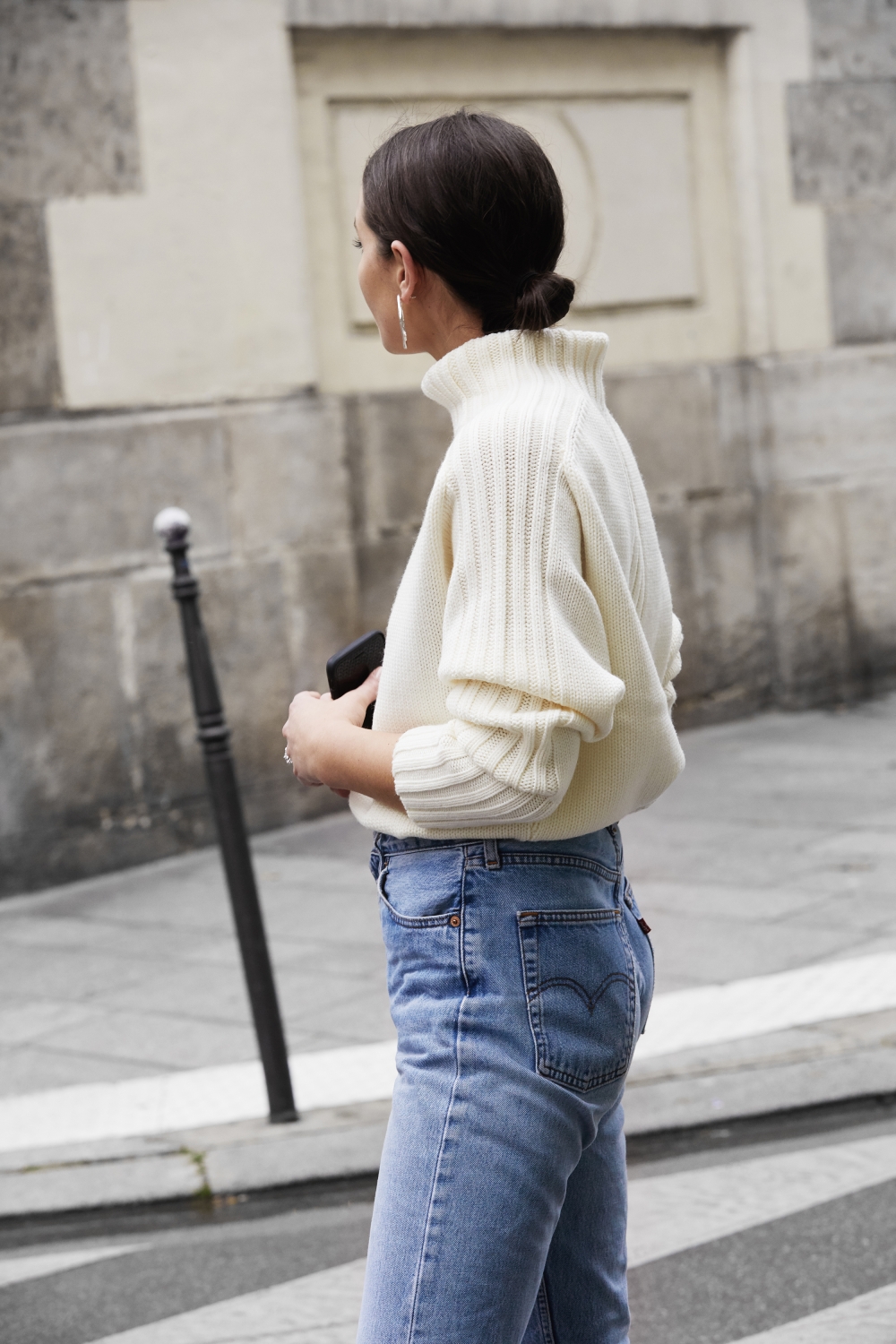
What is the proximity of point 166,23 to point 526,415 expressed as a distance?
6.55 m

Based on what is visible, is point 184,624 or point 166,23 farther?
point 166,23

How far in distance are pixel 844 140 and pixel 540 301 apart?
8608 mm

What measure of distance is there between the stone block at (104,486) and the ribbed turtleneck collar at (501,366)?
18.6ft

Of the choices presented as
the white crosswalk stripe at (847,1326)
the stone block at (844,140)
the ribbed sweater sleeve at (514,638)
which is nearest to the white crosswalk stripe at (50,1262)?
the white crosswalk stripe at (847,1326)

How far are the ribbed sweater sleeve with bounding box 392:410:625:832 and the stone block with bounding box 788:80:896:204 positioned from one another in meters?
8.51

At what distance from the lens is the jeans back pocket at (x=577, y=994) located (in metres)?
1.83

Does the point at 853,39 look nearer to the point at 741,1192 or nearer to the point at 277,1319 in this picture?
the point at 741,1192

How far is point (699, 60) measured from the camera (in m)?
9.61

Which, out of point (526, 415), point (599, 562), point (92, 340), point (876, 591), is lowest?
point (876, 591)

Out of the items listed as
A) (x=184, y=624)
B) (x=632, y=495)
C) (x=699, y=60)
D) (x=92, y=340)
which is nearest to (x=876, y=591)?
(x=699, y=60)

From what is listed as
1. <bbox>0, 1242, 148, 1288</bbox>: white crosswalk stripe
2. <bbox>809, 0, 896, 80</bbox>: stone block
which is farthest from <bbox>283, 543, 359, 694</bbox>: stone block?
<bbox>0, 1242, 148, 1288</bbox>: white crosswalk stripe

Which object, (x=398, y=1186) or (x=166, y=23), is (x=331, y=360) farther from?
(x=398, y=1186)

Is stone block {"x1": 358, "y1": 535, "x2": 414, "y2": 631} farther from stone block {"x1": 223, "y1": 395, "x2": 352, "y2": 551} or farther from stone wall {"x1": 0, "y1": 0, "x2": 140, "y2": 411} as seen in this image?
stone wall {"x1": 0, "y1": 0, "x2": 140, "y2": 411}

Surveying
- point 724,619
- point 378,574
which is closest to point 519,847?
point 378,574
